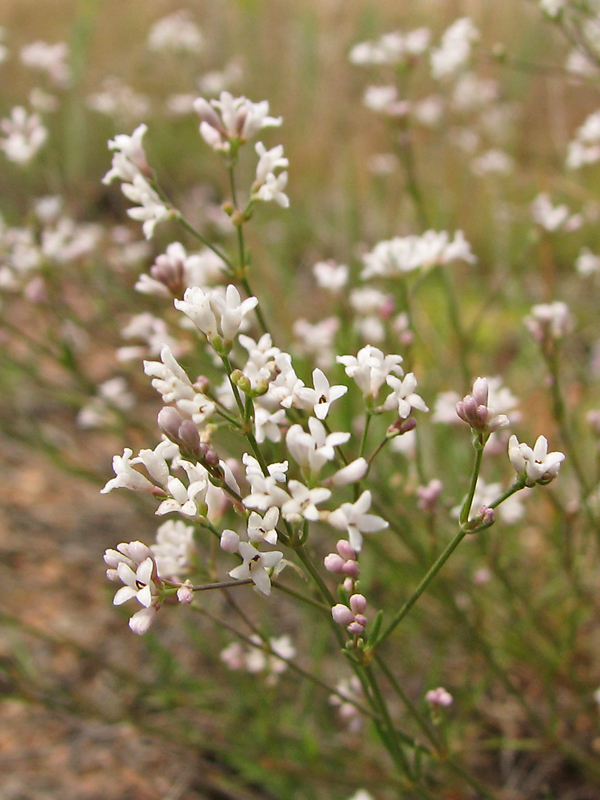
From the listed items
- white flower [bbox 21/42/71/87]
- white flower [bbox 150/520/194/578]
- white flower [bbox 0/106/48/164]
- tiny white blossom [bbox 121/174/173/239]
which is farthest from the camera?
white flower [bbox 21/42/71/87]

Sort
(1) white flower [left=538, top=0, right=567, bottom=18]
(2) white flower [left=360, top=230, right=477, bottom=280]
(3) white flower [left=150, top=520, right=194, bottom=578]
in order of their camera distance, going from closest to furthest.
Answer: (3) white flower [left=150, top=520, right=194, bottom=578] < (2) white flower [left=360, top=230, right=477, bottom=280] < (1) white flower [left=538, top=0, right=567, bottom=18]

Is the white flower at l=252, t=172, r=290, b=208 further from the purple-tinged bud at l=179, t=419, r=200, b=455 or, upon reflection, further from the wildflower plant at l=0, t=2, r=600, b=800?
the purple-tinged bud at l=179, t=419, r=200, b=455

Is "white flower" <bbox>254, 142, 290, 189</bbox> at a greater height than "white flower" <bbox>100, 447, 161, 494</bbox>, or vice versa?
"white flower" <bbox>254, 142, 290, 189</bbox>

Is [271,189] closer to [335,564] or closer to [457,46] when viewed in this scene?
[335,564]

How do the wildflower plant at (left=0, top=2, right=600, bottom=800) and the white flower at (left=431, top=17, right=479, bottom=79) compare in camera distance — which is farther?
the white flower at (left=431, top=17, right=479, bottom=79)

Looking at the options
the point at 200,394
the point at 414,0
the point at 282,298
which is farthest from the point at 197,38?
the point at 414,0

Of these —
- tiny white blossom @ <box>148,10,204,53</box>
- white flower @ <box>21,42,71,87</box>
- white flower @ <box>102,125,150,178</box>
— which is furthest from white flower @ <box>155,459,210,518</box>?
tiny white blossom @ <box>148,10,204,53</box>

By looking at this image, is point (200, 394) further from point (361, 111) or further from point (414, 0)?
point (414, 0)

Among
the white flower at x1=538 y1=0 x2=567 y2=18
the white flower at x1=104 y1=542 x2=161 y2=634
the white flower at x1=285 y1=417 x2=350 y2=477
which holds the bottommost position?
the white flower at x1=104 y1=542 x2=161 y2=634
